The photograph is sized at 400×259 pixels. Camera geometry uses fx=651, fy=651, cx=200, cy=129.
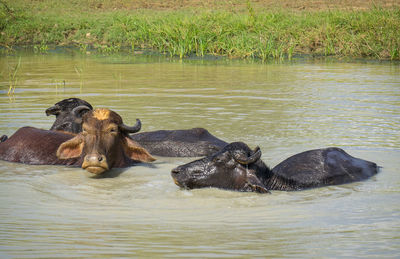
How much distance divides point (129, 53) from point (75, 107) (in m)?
12.2

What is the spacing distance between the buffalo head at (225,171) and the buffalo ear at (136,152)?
0.99m

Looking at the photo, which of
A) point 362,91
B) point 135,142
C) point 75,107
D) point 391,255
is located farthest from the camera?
point 362,91

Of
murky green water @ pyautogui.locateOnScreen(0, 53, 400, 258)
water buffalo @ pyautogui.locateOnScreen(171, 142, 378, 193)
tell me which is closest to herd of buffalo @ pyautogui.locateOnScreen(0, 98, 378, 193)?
water buffalo @ pyautogui.locateOnScreen(171, 142, 378, 193)

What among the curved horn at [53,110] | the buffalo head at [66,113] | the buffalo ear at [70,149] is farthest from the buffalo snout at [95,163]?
the curved horn at [53,110]

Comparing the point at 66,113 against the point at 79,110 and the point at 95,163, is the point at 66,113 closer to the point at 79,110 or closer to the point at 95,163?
the point at 79,110

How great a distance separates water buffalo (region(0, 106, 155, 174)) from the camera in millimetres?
6500

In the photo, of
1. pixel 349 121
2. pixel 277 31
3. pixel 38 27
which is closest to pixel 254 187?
pixel 349 121

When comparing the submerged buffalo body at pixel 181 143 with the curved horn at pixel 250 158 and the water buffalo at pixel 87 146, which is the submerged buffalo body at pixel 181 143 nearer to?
the water buffalo at pixel 87 146

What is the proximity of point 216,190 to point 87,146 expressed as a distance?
148cm

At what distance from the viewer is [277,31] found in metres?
18.1

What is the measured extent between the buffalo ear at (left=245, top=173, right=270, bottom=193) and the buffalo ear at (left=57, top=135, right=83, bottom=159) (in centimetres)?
193

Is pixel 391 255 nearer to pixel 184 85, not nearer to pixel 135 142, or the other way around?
pixel 135 142

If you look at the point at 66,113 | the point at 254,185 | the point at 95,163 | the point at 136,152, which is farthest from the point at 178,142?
the point at 254,185

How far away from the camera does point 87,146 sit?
21.6 feet
